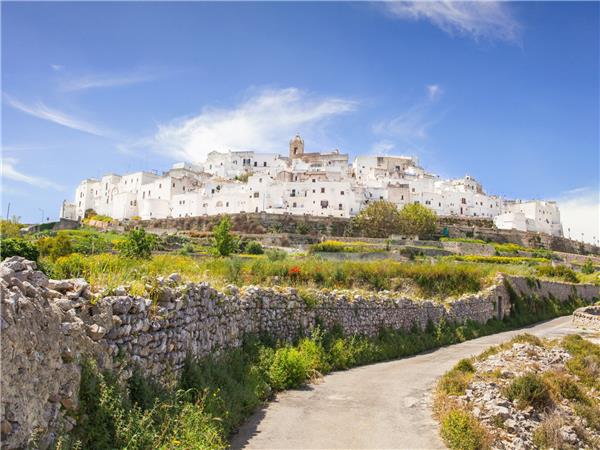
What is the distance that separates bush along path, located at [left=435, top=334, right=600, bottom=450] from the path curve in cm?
53

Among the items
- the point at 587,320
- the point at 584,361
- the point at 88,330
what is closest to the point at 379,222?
the point at 587,320

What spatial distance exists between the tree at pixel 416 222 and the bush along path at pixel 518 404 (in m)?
61.3

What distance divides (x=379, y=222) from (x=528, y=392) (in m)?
65.9

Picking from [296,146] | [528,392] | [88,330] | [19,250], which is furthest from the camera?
[296,146]

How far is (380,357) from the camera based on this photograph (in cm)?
1708

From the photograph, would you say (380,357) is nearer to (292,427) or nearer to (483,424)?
(483,424)

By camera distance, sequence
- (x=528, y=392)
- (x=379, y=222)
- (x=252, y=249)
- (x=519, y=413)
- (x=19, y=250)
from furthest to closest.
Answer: (x=379, y=222) → (x=252, y=249) → (x=19, y=250) → (x=528, y=392) → (x=519, y=413)

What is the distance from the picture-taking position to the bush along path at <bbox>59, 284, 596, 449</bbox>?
19.2ft

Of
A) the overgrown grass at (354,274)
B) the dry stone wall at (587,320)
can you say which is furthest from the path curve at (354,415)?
the dry stone wall at (587,320)

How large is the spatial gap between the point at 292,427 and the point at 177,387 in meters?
2.37

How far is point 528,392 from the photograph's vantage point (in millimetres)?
11734

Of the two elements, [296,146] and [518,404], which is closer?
[518,404]

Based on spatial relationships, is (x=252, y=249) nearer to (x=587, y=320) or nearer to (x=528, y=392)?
(x=587, y=320)

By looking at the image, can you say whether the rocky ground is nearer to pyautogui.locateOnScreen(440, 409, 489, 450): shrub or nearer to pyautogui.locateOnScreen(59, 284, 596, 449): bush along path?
pyautogui.locateOnScreen(440, 409, 489, 450): shrub
